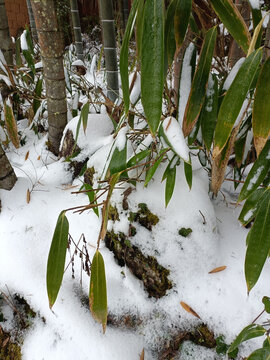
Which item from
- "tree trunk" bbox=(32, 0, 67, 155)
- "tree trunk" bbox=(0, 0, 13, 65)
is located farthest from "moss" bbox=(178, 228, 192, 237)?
"tree trunk" bbox=(0, 0, 13, 65)

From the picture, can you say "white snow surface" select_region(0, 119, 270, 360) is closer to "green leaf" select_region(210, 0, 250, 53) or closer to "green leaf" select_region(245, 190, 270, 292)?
"green leaf" select_region(245, 190, 270, 292)

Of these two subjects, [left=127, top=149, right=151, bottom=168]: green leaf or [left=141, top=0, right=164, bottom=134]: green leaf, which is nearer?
[left=141, top=0, right=164, bottom=134]: green leaf

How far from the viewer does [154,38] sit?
0.42 meters

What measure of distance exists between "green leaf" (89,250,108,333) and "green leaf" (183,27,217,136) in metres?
0.35

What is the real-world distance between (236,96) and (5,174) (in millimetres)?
845

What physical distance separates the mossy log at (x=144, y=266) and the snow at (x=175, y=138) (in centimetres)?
41

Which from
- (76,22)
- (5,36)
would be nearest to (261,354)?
(5,36)

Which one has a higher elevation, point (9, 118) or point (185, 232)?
point (9, 118)

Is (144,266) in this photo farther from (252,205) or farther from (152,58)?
(152,58)

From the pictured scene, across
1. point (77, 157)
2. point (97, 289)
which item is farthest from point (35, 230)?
point (97, 289)

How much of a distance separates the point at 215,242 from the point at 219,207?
168mm

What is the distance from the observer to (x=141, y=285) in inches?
34.5

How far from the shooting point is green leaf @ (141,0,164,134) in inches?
16.4

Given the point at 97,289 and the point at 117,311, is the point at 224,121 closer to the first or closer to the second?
the point at 97,289
